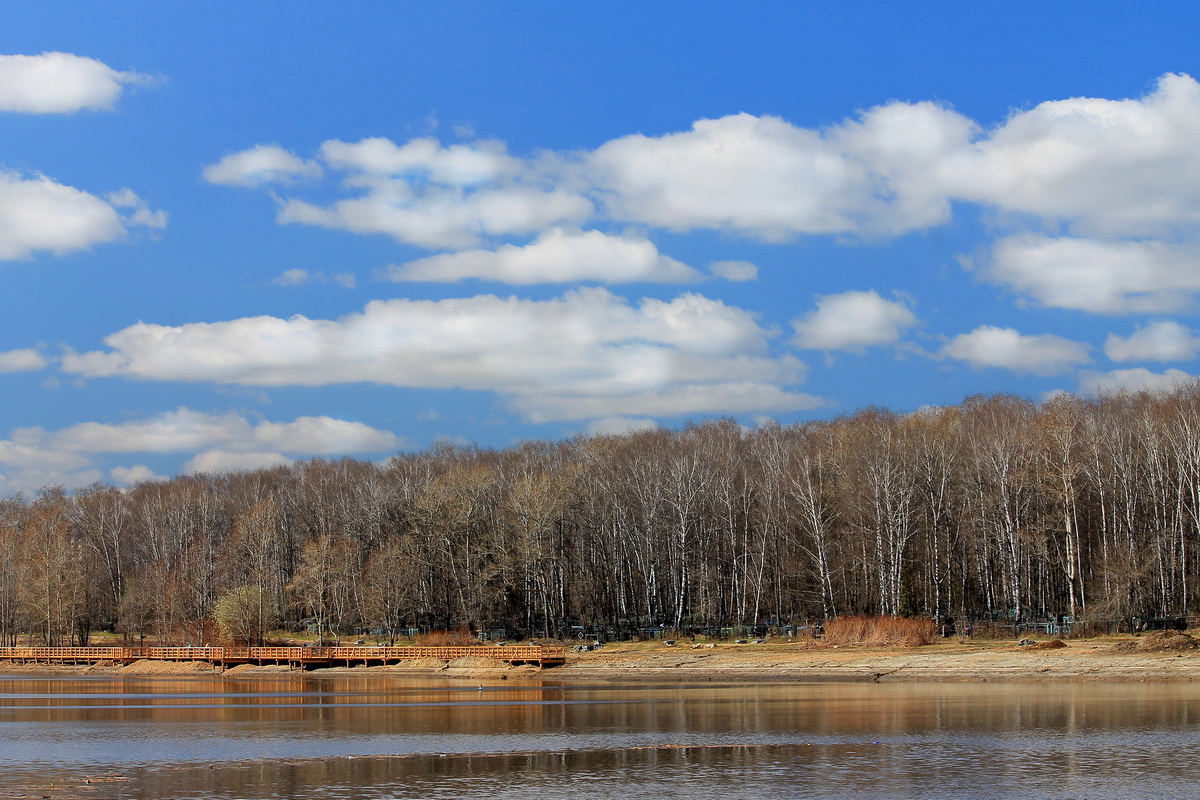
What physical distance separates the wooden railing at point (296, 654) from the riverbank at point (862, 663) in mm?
809

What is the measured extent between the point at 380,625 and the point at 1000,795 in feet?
243

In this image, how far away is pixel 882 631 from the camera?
65.8m

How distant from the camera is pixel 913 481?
78688mm

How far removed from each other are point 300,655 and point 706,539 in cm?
3058

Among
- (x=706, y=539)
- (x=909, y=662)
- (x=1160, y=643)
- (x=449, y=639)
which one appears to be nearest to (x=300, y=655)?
(x=449, y=639)

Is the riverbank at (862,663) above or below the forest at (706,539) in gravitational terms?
below

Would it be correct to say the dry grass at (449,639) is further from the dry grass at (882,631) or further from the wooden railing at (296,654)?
the dry grass at (882,631)

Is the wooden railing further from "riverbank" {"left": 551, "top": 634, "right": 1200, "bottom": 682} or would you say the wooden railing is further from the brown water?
the brown water

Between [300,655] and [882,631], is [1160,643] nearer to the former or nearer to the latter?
[882,631]

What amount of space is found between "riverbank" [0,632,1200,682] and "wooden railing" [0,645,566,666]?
0.81m

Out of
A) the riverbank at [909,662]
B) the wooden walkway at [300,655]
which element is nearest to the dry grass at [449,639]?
the wooden walkway at [300,655]

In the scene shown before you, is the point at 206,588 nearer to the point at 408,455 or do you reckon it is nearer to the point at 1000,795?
the point at 408,455

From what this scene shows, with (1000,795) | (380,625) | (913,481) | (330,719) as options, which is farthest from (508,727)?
(380,625)

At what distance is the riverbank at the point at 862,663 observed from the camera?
54.7 metres
